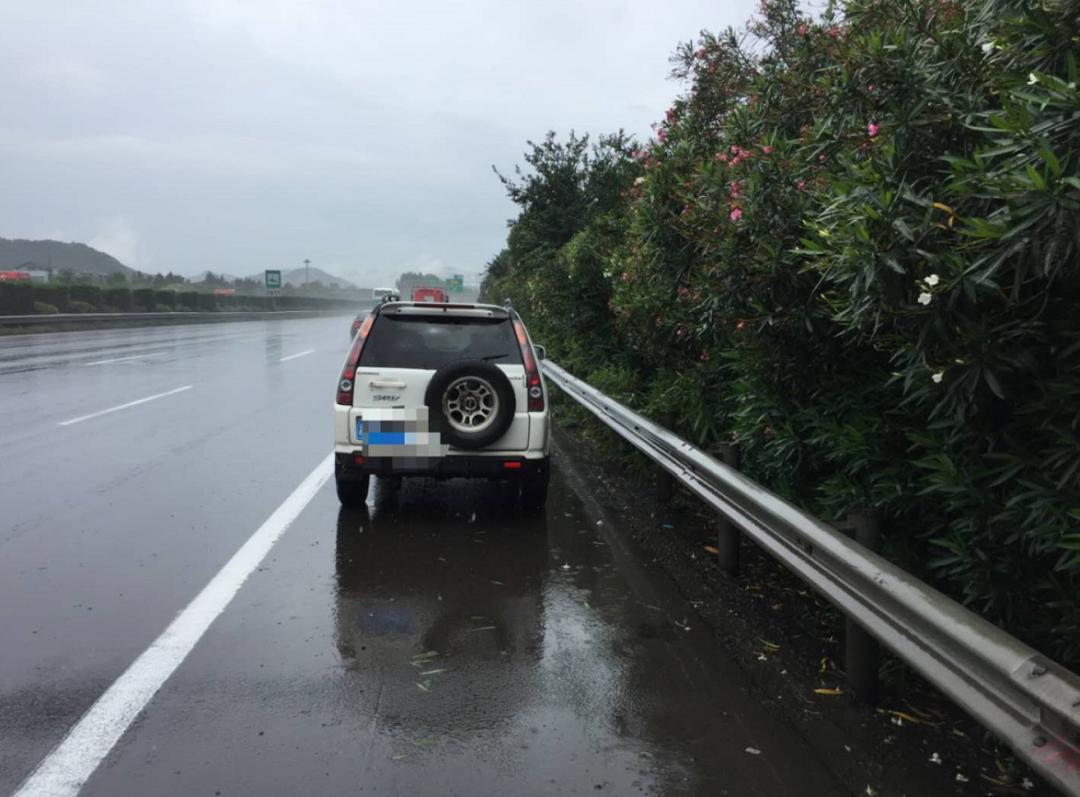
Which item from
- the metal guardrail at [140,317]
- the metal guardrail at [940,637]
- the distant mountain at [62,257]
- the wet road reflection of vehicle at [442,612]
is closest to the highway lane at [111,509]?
the wet road reflection of vehicle at [442,612]

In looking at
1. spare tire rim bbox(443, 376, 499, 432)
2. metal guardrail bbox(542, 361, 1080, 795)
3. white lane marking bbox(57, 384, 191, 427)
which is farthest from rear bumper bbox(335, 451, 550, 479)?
white lane marking bbox(57, 384, 191, 427)

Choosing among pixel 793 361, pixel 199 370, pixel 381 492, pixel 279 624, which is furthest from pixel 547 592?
pixel 199 370

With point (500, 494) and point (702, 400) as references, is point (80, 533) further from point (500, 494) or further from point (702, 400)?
point (702, 400)

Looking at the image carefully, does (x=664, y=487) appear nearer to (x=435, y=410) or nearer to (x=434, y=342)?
(x=435, y=410)

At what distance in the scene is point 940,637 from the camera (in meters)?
2.93

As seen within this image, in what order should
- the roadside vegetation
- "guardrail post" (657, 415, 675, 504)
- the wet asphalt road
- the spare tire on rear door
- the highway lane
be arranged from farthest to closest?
"guardrail post" (657, 415, 675, 504) → the spare tire on rear door → the highway lane → the wet asphalt road → the roadside vegetation

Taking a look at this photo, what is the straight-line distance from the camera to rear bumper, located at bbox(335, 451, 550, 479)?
21.8 feet

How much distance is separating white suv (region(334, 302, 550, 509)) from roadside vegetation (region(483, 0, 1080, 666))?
5.37 feet

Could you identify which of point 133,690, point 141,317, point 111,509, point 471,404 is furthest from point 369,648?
point 141,317

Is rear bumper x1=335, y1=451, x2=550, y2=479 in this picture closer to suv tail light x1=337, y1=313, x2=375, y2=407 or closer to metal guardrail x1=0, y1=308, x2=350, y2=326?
suv tail light x1=337, y1=313, x2=375, y2=407

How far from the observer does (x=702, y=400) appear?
22.6 feet

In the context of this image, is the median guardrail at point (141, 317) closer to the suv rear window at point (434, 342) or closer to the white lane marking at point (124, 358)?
the white lane marking at point (124, 358)

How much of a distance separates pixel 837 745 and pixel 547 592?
223 centimetres

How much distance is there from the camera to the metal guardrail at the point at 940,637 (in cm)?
236
